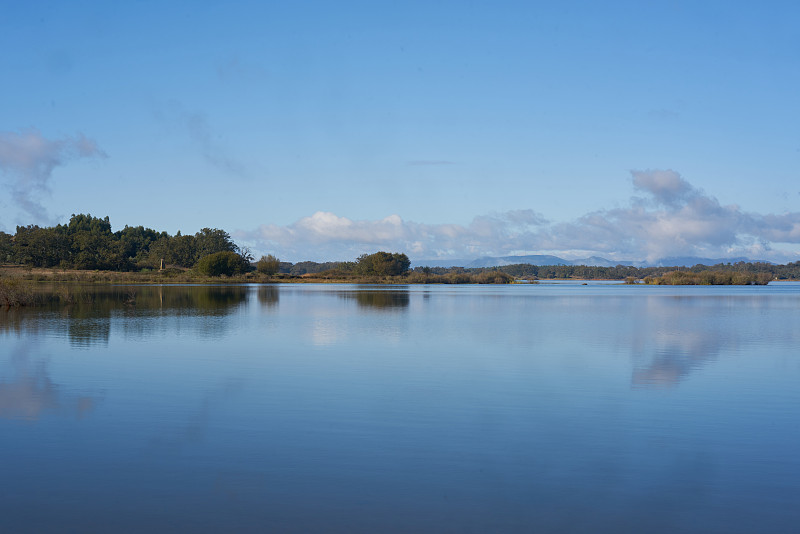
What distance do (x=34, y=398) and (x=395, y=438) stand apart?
621cm

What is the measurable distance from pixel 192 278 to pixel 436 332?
7980 centimetres

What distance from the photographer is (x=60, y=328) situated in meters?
21.3

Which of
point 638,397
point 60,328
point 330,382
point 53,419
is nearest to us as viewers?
point 53,419

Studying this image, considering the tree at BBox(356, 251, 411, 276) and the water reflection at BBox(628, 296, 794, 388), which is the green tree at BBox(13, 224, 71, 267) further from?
the water reflection at BBox(628, 296, 794, 388)

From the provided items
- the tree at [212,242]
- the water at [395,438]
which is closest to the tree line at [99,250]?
the tree at [212,242]

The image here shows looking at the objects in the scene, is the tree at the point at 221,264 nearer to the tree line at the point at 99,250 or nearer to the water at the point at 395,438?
the tree line at the point at 99,250

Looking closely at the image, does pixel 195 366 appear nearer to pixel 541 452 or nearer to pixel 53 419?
pixel 53 419

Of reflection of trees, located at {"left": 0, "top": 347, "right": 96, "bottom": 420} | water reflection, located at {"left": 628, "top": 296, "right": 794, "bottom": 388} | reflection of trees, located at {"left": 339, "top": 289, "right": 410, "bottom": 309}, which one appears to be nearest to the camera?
reflection of trees, located at {"left": 0, "top": 347, "right": 96, "bottom": 420}

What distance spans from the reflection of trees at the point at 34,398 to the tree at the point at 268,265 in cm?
10083

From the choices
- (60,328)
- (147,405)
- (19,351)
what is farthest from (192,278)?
(147,405)

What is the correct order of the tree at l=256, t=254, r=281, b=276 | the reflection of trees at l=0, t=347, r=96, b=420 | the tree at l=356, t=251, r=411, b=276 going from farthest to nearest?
the tree at l=356, t=251, r=411, b=276 < the tree at l=256, t=254, r=281, b=276 < the reflection of trees at l=0, t=347, r=96, b=420

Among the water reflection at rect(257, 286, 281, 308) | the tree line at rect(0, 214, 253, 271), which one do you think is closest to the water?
the water reflection at rect(257, 286, 281, 308)

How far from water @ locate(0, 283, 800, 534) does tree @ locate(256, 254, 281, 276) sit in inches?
3769

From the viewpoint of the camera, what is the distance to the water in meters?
5.78
